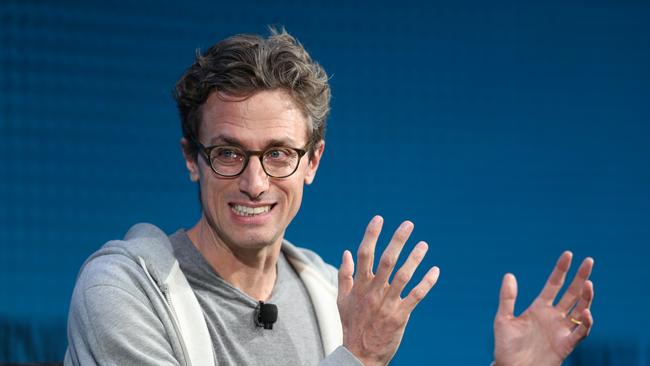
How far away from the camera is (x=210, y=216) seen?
6.15 ft

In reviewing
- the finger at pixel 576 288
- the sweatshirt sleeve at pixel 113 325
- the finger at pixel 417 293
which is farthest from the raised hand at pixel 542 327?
the sweatshirt sleeve at pixel 113 325

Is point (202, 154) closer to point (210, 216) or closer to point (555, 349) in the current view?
point (210, 216)

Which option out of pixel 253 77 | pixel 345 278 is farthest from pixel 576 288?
pixel 253 77

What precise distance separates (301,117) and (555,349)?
70 centimetres

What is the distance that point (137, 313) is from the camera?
5.55 ft

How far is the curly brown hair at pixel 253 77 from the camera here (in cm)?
185

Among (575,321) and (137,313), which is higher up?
(575,321)

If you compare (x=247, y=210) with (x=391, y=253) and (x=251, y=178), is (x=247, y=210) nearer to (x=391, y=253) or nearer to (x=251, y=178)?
(x=251, y=178)

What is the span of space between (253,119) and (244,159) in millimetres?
83

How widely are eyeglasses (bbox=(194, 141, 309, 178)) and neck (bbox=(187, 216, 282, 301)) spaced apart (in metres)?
0.15

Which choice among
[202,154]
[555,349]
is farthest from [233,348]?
[555,349]

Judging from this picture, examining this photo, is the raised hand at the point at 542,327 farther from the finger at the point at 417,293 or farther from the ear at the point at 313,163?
the ear at the point at 313,163

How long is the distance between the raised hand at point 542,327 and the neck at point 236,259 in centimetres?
55

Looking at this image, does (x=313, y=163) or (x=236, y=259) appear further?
(x=313, y=163)
